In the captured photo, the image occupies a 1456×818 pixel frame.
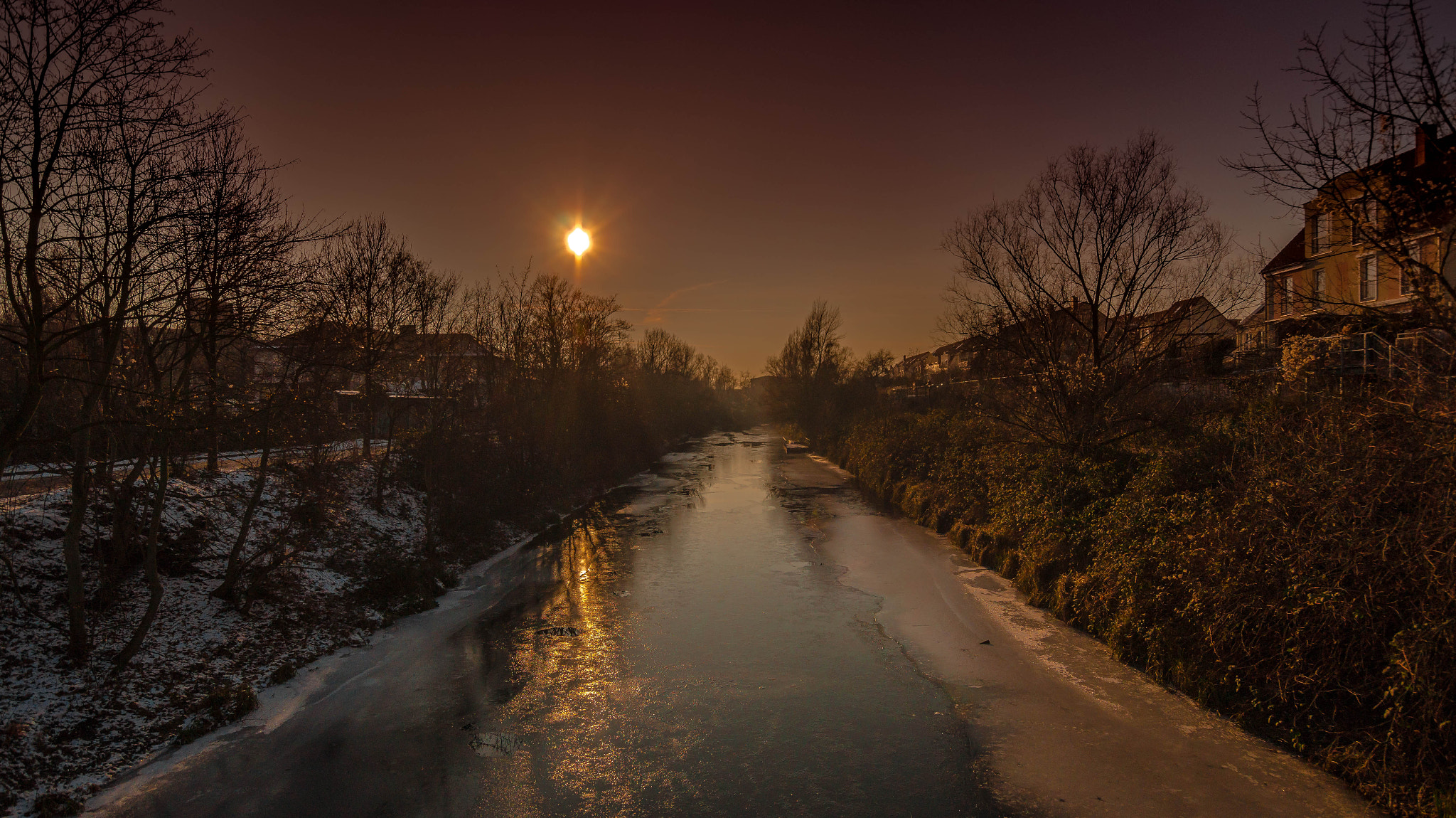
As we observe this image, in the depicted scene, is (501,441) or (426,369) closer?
(426,369)

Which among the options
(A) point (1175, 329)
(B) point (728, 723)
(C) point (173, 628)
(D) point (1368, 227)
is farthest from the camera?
(A) point (1175, 329)

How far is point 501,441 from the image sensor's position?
968 inches

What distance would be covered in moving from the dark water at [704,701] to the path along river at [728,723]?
0.04m

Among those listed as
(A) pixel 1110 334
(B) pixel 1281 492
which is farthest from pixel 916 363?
(B) pixel 1281 492

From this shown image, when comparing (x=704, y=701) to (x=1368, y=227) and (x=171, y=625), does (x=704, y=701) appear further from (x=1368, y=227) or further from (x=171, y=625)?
(x=1368, y=227)

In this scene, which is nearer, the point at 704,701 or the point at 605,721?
the point at 605,721

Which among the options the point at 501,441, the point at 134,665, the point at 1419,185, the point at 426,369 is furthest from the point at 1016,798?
the point at 501,441

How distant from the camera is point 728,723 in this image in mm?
8266

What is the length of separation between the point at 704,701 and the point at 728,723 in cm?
71

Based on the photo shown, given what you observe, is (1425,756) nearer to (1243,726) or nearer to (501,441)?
(1243,726)

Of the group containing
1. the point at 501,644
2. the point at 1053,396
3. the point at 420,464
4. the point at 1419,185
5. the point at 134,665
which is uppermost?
the point at 1419,185

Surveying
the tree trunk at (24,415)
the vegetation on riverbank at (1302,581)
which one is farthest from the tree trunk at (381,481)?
the vegetation on riverbank at (1302,581)

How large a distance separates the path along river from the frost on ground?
0.47 meters

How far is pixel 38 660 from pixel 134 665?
2.84ft
